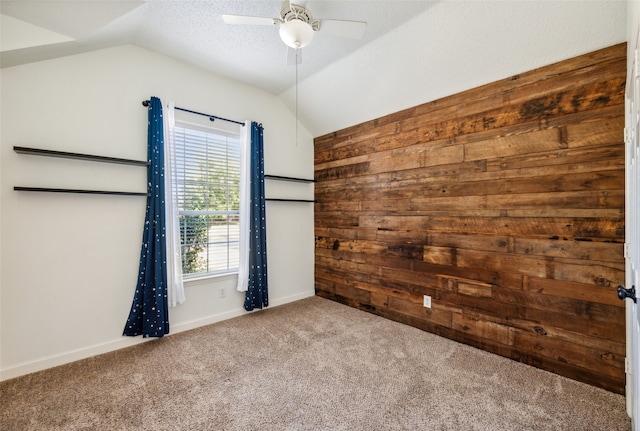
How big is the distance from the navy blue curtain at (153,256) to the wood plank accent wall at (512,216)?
2.26 m

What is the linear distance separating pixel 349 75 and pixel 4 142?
3.05 metres

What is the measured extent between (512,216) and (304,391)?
216cm

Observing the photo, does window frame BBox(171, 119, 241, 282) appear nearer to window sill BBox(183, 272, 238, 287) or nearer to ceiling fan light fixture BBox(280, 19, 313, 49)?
window sill BBox(183, 272, 238, 287)

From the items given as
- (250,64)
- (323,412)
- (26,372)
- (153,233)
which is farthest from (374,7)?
(26,372)

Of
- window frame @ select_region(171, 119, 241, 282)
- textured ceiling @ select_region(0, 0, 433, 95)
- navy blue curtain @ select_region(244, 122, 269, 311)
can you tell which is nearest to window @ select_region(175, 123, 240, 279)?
window frame @ select_region(171, 119, 241, 282)

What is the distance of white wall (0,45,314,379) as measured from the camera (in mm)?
2180

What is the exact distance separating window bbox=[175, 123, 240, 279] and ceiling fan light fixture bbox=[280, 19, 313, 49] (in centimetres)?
176

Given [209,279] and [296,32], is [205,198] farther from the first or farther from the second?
[296,32]

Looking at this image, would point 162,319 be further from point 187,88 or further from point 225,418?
point 187,88

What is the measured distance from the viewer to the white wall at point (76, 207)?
2180mm

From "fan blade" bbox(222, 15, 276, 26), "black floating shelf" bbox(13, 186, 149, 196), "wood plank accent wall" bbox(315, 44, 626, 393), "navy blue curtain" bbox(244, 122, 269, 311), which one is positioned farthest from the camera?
"navy blue curtain" bbox(244, 122, 269, 311)

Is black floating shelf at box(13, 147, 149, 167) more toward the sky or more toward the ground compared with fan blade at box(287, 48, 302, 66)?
more toward the ground

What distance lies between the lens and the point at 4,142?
214 centimetres

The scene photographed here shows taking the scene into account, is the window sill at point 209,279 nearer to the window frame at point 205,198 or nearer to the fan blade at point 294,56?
the window frame at point 205,198
